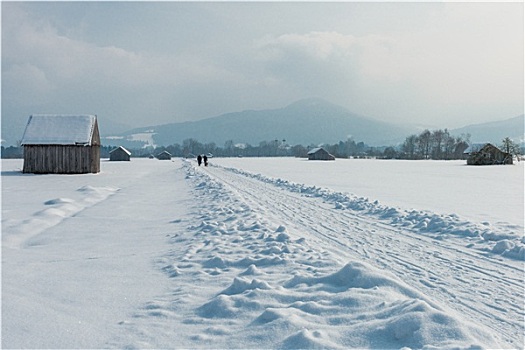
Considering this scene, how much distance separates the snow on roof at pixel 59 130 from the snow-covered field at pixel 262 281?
2616 cm

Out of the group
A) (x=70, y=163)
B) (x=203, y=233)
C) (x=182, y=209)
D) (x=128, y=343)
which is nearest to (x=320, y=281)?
(x=128, y=343)

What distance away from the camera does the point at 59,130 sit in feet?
119

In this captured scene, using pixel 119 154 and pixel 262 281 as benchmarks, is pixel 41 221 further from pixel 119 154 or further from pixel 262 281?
pixel 119 154

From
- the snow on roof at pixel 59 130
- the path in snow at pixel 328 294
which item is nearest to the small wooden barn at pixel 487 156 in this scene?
the snow on roof at pixel 59 130

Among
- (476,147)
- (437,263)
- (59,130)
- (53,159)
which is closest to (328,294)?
(437,263)

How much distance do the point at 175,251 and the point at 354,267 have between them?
3.66 m

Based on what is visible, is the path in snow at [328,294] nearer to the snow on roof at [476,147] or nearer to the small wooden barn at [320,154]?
the snow on roof at [476,147]

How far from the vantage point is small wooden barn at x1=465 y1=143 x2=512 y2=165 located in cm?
6669

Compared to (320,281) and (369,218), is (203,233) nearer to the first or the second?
(320,281)

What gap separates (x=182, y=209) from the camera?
13.8 meters

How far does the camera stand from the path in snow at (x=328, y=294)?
410 cm

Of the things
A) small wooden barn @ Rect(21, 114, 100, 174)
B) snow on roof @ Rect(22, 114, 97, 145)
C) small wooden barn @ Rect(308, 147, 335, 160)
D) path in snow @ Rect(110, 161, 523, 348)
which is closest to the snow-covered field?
path in snow @ Rect(110, 161, 523, 348)

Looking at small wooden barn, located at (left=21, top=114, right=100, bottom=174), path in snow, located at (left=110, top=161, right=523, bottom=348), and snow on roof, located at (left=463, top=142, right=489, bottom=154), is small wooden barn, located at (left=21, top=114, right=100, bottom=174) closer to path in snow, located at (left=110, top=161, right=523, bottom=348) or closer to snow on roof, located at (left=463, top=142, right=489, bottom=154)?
path in snow, located at (left=110, top=161, right=523, bottom=348)

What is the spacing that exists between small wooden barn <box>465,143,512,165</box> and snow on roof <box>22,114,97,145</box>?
5798 cm
